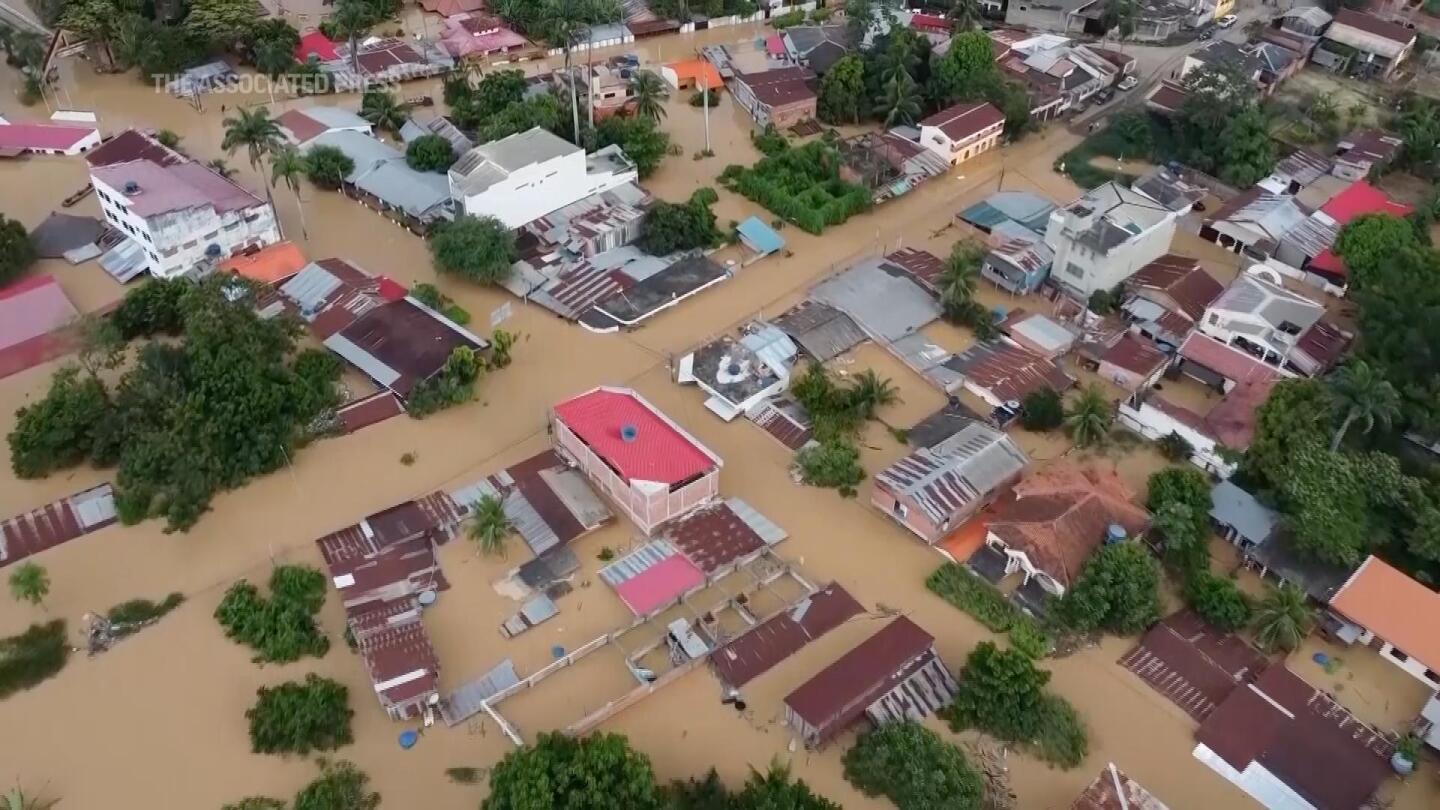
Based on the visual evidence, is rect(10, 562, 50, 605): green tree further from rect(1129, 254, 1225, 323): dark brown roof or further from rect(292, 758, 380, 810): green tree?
rect(1129, 254, 1225, 323): dark brown roof

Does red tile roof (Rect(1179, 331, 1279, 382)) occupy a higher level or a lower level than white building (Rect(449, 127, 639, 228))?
lower

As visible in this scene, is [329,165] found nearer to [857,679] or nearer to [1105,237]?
[1105,237]

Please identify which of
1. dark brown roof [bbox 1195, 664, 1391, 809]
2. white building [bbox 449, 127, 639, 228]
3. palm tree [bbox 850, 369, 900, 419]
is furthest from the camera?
white building [bbox 449, 127, 639, 228]

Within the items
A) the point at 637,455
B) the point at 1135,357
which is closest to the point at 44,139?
the point at 637,455

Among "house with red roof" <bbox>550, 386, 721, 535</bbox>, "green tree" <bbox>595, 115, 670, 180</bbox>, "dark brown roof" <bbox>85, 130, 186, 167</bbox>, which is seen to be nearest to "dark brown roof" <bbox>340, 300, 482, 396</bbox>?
"house with red roof" <bbox>550, 386, 721, 535</bbox>

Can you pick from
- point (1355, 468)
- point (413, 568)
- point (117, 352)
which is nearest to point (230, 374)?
point (117, 352)

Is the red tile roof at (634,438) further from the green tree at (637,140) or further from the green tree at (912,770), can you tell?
the green tree at (637,140)
